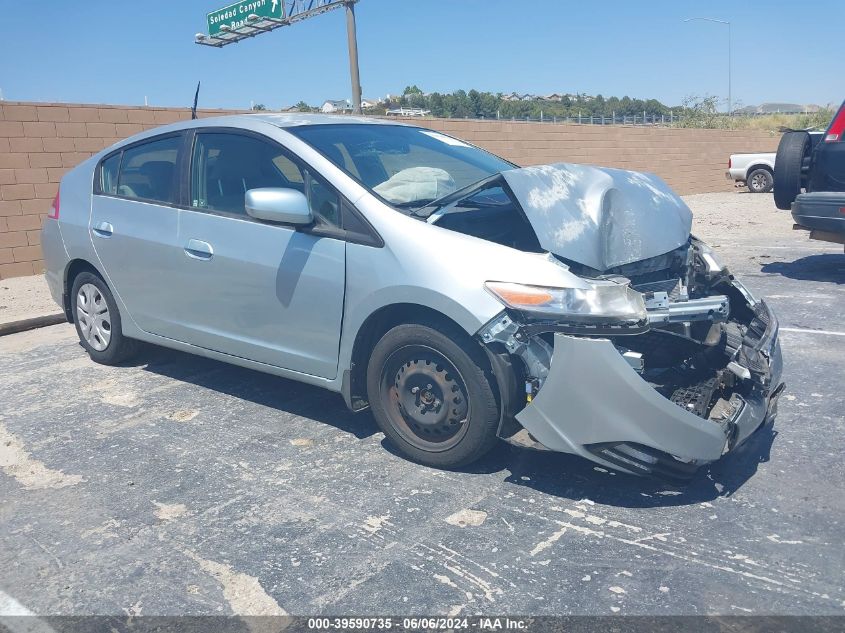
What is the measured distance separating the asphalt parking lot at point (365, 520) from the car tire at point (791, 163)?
14.1 ft

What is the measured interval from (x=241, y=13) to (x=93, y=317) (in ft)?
62.6

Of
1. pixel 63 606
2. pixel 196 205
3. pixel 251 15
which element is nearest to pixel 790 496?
pixel 63 606

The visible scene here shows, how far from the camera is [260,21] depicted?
71.5 ft

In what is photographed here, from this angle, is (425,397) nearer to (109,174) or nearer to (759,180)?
(109,174)

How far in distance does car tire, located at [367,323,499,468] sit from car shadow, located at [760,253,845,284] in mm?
6424

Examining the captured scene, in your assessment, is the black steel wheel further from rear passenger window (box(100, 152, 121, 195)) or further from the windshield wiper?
rear passenger window (box(100, 152, 121, 195))

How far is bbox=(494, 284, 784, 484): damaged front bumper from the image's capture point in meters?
3.16

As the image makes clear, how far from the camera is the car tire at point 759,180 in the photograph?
22.7 meters

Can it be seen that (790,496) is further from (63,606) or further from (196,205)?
(196,205)

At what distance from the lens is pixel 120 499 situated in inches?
145

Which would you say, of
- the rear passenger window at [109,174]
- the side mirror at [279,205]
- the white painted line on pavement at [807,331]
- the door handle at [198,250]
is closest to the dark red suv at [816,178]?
the white painted line on pavement at [807,331]

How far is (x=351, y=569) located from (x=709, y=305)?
192cm

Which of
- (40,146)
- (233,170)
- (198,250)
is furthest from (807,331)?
(40,146)

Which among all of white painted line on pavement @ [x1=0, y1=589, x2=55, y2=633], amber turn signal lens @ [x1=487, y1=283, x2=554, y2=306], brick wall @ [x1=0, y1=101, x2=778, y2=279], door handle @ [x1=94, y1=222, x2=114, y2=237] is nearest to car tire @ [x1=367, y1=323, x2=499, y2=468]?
amber turn signal lens @ [x1=487, y1=283, x2=554, y2=306]
